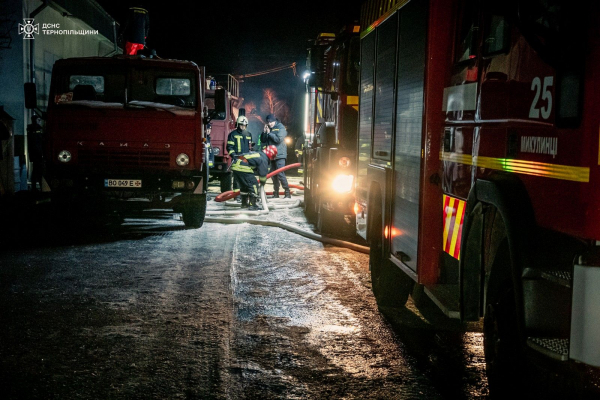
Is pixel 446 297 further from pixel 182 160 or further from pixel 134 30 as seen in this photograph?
pixel 134 30

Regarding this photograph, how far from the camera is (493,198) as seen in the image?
3.11 m

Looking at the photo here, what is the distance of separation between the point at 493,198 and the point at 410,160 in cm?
185

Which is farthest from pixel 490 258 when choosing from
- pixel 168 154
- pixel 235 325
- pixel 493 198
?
pixel 168 154

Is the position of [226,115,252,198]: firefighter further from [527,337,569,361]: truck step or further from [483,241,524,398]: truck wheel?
[527,337,569,361]: truck step

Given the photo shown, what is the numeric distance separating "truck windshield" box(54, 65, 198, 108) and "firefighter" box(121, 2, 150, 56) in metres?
3.20

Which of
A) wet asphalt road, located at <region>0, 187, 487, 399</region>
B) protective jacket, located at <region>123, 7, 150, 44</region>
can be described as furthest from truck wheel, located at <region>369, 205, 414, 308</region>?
protective jacket, located at <region>123, 7, 150, 44</region>

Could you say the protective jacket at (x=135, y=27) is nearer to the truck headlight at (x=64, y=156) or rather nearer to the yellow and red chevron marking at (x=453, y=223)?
the truck headlight at (x=64, y=156)

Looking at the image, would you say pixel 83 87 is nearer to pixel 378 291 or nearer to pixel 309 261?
pixel 309 261

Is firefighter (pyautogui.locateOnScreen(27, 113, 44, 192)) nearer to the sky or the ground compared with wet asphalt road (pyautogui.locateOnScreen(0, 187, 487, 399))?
nearer to the sky

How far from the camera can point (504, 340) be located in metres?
3.11

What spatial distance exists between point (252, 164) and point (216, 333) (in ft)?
28.5

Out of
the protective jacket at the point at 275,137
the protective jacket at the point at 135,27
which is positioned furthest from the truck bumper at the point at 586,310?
the protective jacket at the point at 275,137

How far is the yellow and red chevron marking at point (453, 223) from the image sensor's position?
13.5ft

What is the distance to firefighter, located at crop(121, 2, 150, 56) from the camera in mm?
13547
